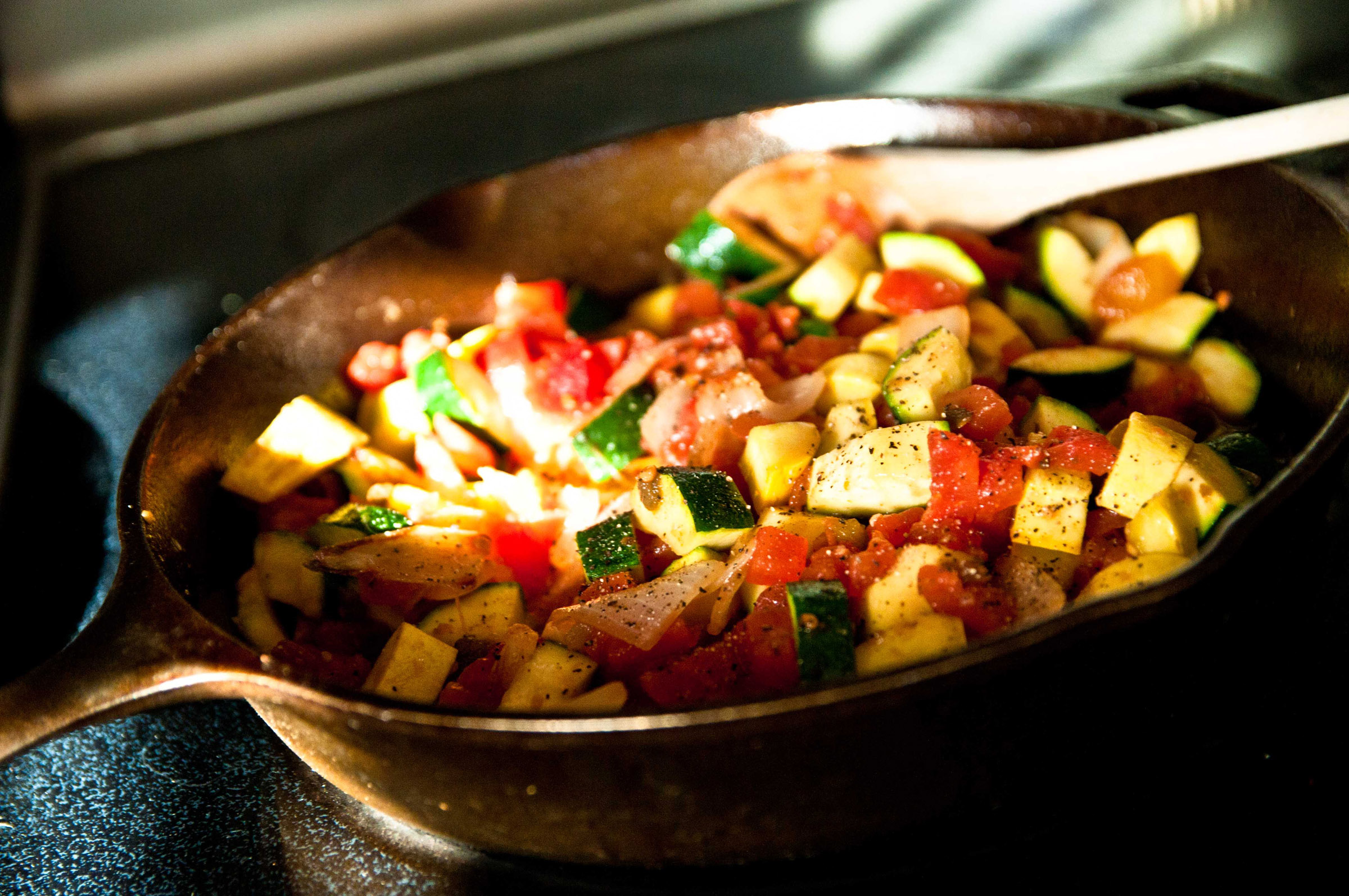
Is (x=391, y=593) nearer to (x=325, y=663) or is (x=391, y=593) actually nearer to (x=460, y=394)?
(x=325, y=663)

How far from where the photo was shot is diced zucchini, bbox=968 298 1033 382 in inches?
69.1

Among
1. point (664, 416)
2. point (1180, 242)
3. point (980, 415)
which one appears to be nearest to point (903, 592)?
point (980, 415)

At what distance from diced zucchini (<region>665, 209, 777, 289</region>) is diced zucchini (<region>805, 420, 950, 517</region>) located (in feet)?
2.39

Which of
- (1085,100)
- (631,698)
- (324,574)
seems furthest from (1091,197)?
(324,574)

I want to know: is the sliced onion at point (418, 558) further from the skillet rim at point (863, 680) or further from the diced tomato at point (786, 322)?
the diced tomato at point (786, 322)

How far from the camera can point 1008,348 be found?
1.79 meters

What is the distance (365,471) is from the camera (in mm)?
1749

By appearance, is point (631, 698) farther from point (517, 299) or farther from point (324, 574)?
point (517, 299)

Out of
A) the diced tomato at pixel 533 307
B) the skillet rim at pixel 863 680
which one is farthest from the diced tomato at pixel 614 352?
the skillet rim at pixel 863 680

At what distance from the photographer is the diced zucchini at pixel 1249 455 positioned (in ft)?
4.73

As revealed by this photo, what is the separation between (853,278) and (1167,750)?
103cm

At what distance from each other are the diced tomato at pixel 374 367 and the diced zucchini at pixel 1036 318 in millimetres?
1166

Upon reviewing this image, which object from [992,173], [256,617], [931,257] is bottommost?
[256,617]

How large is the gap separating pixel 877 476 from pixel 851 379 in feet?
1.10
